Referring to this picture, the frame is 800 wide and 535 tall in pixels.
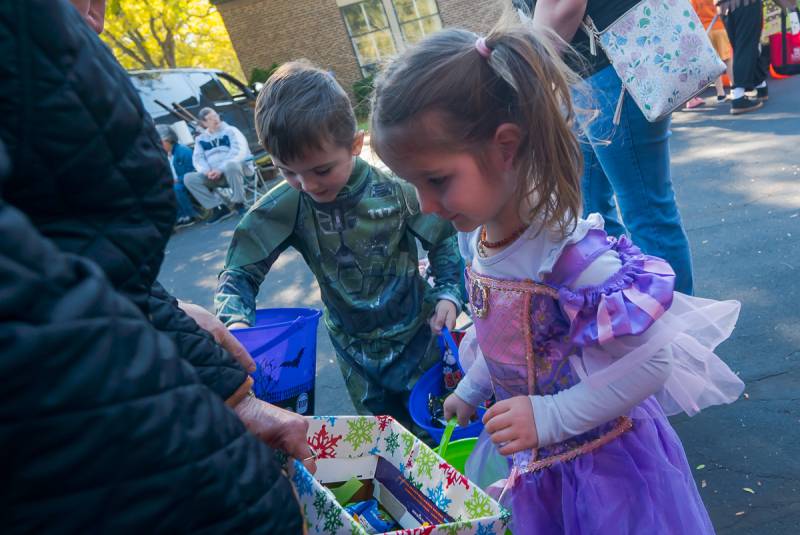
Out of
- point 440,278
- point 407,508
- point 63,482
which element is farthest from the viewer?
point 440,278

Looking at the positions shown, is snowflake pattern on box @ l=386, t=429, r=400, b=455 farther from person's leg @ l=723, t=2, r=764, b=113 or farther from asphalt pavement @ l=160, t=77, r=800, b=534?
person's leg @ l=723, t=2, r=764, b=113

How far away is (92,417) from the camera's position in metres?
0.66

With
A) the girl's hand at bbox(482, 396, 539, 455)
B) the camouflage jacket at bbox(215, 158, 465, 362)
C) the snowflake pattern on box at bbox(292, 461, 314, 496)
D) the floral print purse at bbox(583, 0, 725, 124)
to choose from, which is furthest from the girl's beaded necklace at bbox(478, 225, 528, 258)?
the floral print purse at bbox(583, 0, 725, 124)

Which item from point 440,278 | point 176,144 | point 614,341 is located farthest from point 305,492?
point 176,144

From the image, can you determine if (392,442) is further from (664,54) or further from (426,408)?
(664,54)

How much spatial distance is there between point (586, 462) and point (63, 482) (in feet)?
4.14

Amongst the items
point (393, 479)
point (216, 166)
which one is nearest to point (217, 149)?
point (216, 166)

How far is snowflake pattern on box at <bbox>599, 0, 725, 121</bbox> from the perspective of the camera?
A: 2467 millimetres

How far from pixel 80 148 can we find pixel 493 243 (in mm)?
1096

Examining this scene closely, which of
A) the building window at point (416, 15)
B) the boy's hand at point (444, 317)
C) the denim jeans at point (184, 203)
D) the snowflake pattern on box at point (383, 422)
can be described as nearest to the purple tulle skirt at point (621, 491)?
the snowflake pattern on box at point (383, 422)

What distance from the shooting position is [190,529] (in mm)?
753

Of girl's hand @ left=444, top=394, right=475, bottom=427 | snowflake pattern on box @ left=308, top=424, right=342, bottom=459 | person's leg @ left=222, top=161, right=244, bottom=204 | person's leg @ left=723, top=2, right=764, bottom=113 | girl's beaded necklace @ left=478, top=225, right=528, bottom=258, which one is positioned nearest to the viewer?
girl's beaded necklace @ left=478, top=225, right=528, bottom=258

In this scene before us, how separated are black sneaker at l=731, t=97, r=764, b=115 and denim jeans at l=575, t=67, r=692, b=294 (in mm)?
5754

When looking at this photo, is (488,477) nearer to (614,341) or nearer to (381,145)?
(614,341)
